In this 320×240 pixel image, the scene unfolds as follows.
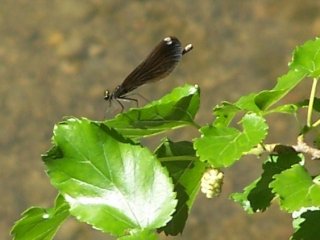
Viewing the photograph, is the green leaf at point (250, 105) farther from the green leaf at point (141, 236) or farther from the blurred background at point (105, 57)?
the blurred background at point (105, 57)

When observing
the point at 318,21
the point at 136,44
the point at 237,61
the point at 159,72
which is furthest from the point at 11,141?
the point at 159,72

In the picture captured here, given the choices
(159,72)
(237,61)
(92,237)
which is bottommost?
(92,237)

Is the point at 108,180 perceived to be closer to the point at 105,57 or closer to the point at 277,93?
the point at 277,93

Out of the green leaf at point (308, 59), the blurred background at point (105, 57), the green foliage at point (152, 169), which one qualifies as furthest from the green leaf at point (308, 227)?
the blurred background at point (105, 57)

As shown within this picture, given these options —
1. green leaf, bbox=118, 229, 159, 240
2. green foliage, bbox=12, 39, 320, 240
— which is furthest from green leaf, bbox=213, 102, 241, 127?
green leaf, bbox=118, 229, 159, 240

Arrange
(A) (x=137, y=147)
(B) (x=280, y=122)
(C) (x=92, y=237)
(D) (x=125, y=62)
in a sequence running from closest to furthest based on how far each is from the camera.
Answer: (A) (x=137, y=147), (C) (x=92, y=237), (B) (x=280, y=122), (D) (x=125, y=62)

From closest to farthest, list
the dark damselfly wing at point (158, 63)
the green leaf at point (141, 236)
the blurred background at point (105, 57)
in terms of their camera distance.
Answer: the green leaf at point (141, 236), the dark damselfly wing at point (158, 63), the blurred background at point (105, 57)

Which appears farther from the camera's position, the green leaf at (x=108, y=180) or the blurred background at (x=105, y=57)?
the blurred background at (x=105, y=57)

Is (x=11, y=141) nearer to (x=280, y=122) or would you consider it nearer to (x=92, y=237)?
(x=92, y=237)
